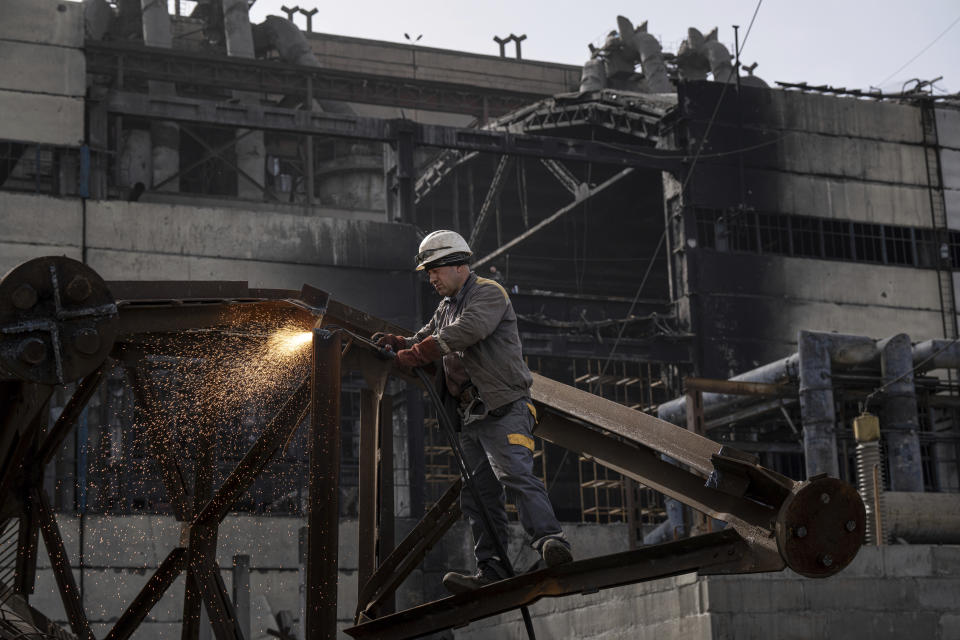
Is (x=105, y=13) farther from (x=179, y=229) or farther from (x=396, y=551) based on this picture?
(x=396, y=551)

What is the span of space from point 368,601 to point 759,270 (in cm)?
2533

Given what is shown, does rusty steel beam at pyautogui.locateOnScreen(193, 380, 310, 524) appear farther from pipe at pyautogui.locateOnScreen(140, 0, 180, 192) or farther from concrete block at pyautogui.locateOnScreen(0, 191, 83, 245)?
pipe at pyautogui.locateOnScreen(140, 0, 180, 192)

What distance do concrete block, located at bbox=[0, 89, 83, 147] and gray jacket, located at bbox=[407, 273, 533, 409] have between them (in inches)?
922

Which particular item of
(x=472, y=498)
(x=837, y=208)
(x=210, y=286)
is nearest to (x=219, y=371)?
(x=210, y=286)

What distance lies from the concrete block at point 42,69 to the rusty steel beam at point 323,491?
78.0ft

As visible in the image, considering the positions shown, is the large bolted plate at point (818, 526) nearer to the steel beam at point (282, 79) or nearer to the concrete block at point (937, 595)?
the concrete block at point (937, 595)

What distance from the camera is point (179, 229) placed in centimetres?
2778

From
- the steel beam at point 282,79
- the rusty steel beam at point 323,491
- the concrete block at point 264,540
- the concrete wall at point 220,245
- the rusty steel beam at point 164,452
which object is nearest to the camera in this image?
the rusty steel beam at point 323,491

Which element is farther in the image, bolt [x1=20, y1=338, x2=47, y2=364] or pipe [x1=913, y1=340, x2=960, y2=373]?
pipe [x1=913, y1=340, x2=960, y2=373]

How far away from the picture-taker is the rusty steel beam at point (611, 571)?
6.10 meters

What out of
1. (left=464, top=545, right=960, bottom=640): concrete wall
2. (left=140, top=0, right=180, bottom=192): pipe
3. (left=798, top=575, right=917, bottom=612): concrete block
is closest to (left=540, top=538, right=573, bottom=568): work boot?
(left=464, top=545, right=960, bottom=640): concrete wall

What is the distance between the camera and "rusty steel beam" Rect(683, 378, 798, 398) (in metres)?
19.8

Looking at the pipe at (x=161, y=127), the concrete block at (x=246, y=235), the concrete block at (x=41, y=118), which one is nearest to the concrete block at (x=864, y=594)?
the concrete block at (x=246, y=235)

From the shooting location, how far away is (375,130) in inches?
1188
